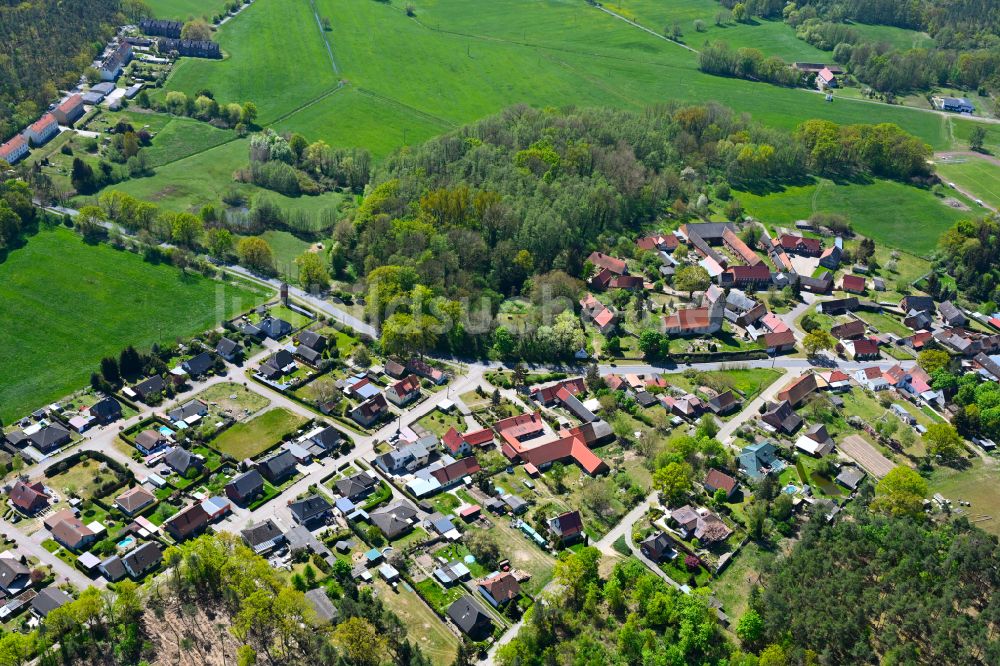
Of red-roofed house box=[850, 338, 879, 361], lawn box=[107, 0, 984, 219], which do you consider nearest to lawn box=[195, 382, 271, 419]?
lawn box=[107, 0, 984, 219]

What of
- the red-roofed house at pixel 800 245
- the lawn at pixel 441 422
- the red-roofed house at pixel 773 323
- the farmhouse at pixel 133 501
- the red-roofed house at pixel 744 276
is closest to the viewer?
the farmhouse at pixel 133 501

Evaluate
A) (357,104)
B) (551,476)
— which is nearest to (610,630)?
(551,476)

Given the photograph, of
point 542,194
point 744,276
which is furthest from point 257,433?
point 744,276

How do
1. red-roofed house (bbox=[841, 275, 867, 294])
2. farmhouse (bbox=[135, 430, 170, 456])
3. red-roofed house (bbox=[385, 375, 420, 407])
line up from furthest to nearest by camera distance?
red-roofed house (bbox=[841, 275, 867, 294]) → red-roofed house (bbox=[385, 375, 420, 407]) → farmhouse (bbox=[135, 430, 170, 456])

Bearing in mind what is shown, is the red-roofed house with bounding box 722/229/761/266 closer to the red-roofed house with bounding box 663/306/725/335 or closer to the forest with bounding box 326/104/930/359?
the forest with bounding box 326/104/930/359

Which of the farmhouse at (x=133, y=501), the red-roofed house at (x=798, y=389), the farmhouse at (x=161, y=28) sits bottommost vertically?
the red-roofed house at (x=798, y=389)

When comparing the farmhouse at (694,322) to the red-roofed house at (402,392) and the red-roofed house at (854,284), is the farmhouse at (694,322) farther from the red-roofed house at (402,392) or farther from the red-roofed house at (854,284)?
the red-roofed house at (402,392)

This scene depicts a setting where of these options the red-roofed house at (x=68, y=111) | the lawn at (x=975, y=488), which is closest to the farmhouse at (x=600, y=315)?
the lawn at (x=975, y=488)
